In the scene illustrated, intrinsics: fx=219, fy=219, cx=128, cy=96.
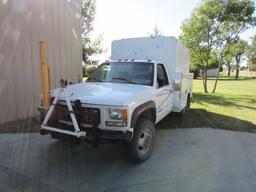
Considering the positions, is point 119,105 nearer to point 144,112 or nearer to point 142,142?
point 144,112

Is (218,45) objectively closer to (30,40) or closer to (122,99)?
(30,40)

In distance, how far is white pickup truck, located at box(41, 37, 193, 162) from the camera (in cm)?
339

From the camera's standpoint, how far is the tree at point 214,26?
46.7 feet

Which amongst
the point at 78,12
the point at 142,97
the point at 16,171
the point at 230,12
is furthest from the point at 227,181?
the point at 230,12

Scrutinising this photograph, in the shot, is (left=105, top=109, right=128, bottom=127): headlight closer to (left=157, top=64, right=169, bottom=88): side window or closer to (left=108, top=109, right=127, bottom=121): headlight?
(left=108, top=109, right=127, bottom=121): headlight

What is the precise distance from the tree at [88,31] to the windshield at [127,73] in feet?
60.3

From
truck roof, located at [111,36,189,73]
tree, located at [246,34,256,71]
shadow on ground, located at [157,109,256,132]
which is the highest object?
tree, located at [246,34,256,71]

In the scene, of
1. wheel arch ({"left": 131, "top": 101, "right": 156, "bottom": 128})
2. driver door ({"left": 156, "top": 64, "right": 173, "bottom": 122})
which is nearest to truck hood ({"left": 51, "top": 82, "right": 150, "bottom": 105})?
wheel arch ({"left": 131, "top": 101, "right": 156, "bottom": 128})

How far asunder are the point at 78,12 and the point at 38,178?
304 inches

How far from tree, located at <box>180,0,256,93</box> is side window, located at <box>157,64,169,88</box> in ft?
36.8

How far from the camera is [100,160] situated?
418 cm

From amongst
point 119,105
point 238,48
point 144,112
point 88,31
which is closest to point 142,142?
point 144,112

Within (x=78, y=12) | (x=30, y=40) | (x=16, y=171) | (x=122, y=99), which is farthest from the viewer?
(x=78, y=12)

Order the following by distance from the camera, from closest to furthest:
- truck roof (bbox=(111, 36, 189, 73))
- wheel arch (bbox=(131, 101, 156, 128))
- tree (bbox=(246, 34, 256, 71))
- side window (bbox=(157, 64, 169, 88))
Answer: wheel arch (bbox=(131, 101, 156, 128)) < side window (bbox=(157, 64, 169, 88)) < truck roof (bbox=(111, 36, 189, 73)) < tree (bbox=(246, 34, 256, 71))
